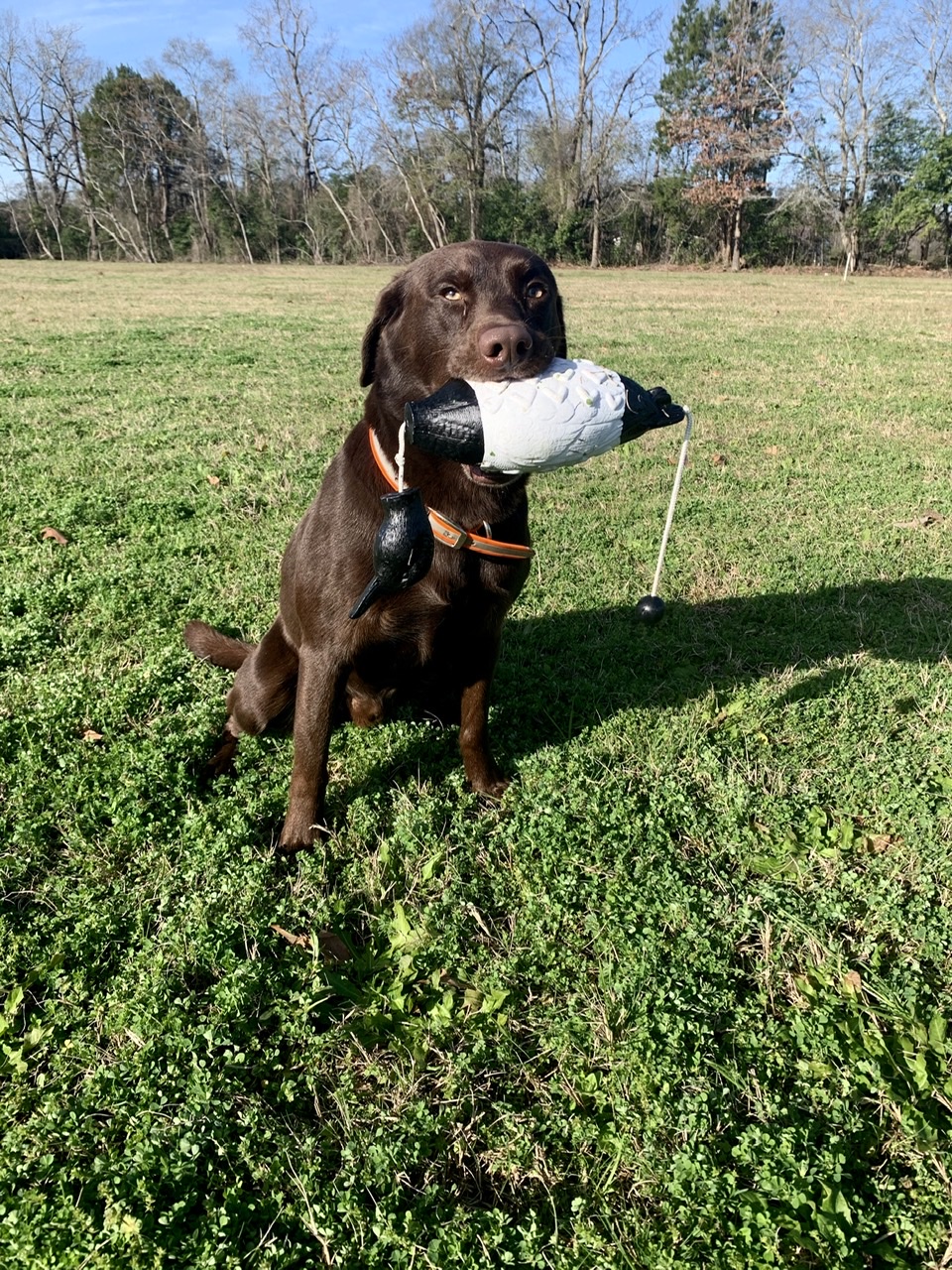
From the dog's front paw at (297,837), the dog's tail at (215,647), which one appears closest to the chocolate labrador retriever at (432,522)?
the dog's front paw at (297,837)

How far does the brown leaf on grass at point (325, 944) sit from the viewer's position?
1.93 meters

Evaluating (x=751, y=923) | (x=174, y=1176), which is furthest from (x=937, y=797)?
(x=174, y=1176)

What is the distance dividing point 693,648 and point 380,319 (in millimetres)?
1875

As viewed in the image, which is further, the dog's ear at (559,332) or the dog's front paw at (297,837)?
the dog's ear at (559,332)

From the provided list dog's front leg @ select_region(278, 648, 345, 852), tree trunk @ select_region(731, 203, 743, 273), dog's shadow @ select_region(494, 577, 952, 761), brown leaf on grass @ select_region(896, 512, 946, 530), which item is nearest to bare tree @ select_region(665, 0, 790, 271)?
tree trunk @ select_region(731, 203, 743, 273)

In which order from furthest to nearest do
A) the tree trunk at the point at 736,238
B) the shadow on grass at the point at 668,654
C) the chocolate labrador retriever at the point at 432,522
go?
the tree trunk at the point at 736,238
the shadow on grass at the point at 668,654
the chocolate labrador retriever at the point at 432,522

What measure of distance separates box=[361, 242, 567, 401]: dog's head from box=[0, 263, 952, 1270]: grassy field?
4.10ft

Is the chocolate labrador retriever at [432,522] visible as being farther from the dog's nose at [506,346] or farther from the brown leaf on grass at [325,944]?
the brown leaf on grass at [325,944]

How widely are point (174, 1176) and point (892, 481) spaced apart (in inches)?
218

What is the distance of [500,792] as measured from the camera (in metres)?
2.55

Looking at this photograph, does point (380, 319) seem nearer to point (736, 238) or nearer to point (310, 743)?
point (310, 743)

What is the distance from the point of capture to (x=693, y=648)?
11.1ft

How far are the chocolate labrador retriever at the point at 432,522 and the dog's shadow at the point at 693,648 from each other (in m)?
0.64

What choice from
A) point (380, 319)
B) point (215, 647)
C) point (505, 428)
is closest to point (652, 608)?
point (505, 428)
